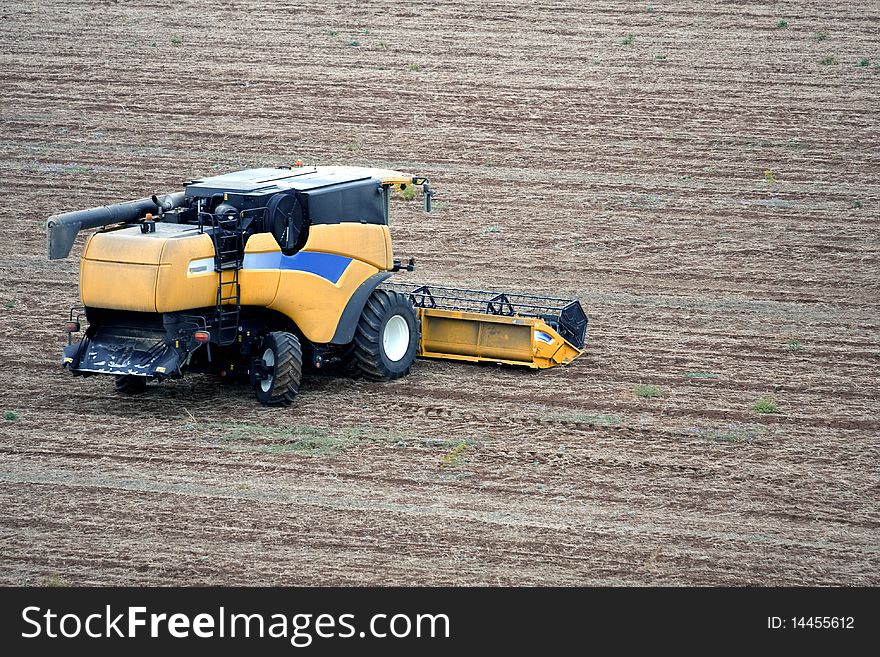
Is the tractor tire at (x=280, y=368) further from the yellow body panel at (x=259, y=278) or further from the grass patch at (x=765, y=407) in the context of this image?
the grass patch at (x=765, y=407)

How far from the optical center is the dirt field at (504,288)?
1136 centimetres

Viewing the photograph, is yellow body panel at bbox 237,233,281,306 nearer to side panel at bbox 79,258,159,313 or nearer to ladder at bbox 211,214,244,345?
ladder at bbox 211,214,244,345

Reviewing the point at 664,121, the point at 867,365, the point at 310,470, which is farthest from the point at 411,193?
the point at 310,470

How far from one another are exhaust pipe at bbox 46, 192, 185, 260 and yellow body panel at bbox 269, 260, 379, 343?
5.80ft

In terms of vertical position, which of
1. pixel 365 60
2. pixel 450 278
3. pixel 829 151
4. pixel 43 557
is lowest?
pixel 43 557

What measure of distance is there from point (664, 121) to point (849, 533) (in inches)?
720

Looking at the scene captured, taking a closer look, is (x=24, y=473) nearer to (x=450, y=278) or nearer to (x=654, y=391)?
(x=654, y=391)

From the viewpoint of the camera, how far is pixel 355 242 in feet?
52.5

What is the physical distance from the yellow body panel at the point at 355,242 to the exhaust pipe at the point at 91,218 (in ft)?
6.01

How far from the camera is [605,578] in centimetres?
1046

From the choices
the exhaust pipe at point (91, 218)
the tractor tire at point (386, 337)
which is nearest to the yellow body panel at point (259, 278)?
the exhaust pipe at point (91, 218)

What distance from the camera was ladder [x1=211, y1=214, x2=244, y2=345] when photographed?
575 inches

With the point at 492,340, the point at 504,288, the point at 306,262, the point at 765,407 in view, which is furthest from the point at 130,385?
the point at 504,288

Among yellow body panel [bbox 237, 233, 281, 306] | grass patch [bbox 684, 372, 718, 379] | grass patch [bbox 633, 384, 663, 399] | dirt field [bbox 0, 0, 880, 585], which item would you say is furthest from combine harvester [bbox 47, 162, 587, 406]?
grass patch [bbox 684, 372, 718, 379]
